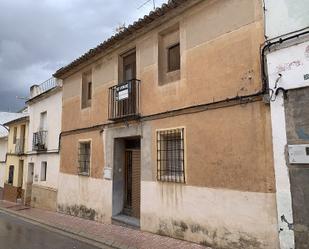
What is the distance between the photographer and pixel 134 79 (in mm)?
9758

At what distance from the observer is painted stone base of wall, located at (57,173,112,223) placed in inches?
430

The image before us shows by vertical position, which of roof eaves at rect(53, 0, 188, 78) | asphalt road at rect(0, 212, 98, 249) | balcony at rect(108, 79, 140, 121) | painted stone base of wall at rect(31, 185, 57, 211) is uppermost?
roof eaves at rect(53, 0, 188, 78)

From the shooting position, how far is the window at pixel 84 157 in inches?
489

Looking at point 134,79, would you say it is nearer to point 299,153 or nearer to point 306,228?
point 299,153

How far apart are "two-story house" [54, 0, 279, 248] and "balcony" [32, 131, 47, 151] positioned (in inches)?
178

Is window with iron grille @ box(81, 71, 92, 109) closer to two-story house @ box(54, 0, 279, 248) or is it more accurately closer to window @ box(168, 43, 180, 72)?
two-story house @ box(54, 0, 279, 248)

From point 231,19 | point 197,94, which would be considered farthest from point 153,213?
point 231,19

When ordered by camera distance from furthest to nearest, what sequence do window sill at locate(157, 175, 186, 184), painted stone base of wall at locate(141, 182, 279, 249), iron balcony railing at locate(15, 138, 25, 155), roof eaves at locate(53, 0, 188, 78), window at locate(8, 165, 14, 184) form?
window at locate(8, 165, 14, 184) → iron balcony railing at locate(15, 138, 25, 155) → roof eaves at locate(53, 0, 188, 78) → window sill at locate(157, 175, 186, 184) → painted stone base of wall at locate(141, 182, 279, 249)

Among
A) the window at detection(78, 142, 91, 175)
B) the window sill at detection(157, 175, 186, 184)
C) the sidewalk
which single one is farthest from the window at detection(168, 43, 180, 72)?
the window at detection(78, 142, 91, 175)

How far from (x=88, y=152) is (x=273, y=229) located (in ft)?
26.6

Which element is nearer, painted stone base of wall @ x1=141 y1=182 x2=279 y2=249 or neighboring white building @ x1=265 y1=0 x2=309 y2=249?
neighboring white building @ x1=265 y1=0 x2=309 y2=249

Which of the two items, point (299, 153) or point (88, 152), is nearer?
point (299, 153)

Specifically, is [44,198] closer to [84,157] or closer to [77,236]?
[84,157]

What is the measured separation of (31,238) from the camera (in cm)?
930
